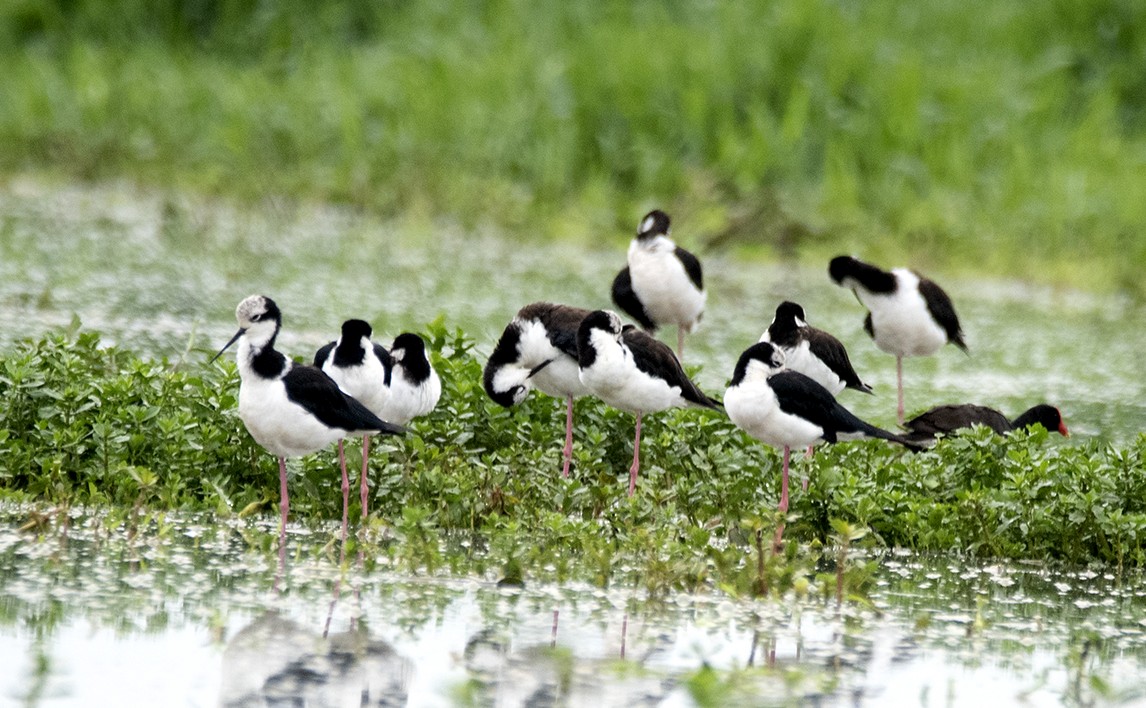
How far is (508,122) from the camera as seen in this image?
16.7m

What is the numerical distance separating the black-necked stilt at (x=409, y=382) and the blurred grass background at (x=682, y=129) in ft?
25.2

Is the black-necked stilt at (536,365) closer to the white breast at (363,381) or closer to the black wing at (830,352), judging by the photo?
the white breast at (363,381)

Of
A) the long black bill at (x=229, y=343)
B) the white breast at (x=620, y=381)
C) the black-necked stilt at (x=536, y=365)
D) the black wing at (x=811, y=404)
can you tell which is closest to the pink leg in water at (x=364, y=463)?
the long black bill at (x=229, y=343)

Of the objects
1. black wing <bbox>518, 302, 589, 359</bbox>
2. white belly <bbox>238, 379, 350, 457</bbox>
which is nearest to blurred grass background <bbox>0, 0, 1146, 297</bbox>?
black wing <bbox>518, 302, 589, 359</bbox>

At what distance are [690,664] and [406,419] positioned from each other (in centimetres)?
284

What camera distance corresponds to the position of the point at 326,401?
7184 millimetres

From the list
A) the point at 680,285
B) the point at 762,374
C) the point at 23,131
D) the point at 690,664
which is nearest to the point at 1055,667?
the point at 690,664

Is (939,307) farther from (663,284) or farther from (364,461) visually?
(364,461)

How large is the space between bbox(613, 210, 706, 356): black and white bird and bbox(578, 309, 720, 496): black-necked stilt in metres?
2.41

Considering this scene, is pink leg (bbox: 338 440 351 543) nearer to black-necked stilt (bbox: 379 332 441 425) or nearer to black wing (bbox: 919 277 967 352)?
black-necked stilt (bbox: 379 332 441 425)

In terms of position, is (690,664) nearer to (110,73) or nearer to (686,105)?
(686,105)

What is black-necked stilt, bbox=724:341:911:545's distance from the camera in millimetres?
7828

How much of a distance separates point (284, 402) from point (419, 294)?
612 centimetres

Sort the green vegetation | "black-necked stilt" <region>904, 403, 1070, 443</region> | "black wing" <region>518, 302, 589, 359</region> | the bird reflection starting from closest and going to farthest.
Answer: the bird reflection, the green vegetation, "black wing" <region>518, 302, 589, 359</region>, "black-necked stilt" <region>904, 403, 1070, 443</region>
